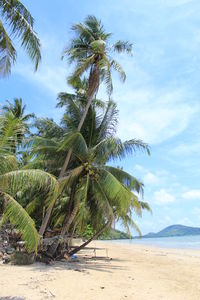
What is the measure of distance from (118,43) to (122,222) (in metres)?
8.41

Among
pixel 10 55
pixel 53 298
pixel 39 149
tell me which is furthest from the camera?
pixel 39 149

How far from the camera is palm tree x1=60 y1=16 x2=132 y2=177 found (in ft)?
42.9

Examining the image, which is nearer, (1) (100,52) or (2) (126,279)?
(2) (126,279)

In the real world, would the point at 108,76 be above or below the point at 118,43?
below

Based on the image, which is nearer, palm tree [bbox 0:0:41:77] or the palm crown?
palm tree [bbox 0:0:41:77]

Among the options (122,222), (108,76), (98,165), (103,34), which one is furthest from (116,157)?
(103,34)

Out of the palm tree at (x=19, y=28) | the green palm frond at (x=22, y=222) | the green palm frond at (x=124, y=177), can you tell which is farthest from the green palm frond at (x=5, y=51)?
the green palm frond at (x=124, y=177)

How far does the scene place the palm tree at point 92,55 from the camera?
13070 mm

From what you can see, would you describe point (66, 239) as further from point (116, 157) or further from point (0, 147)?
point (0, 147)

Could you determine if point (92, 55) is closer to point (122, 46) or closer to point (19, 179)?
point (122, 46)

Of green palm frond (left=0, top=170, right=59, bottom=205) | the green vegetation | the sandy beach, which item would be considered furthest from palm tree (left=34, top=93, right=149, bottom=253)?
green palm frond (left=0, top=170, right=59, bottom=205)

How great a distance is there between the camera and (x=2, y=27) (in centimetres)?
695

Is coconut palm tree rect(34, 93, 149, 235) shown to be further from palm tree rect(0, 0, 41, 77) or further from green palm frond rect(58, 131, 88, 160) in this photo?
palm tree rect(0, 0, 41, 77)

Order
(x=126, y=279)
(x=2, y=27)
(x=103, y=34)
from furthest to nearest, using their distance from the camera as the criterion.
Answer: (x=103, y=34) → (x=126, y=279) → (x=2, y=27)
